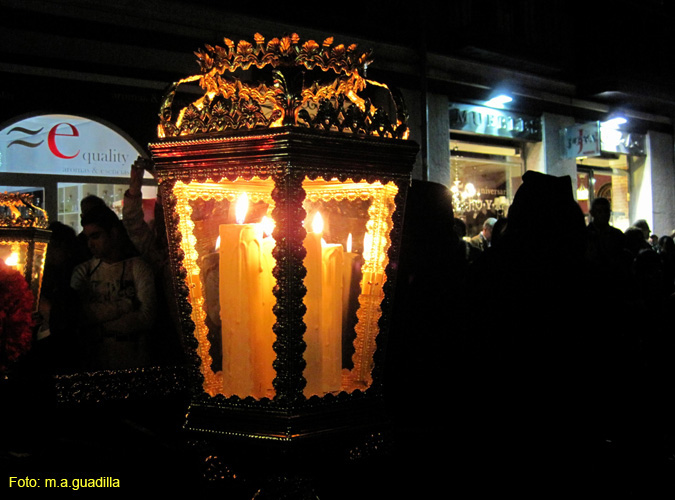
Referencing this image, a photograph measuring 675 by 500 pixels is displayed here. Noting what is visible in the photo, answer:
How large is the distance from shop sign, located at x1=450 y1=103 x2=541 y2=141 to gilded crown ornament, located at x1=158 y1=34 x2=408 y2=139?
9992 millimetres

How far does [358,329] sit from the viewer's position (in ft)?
5.40

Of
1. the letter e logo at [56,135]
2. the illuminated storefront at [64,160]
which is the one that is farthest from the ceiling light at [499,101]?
the letter e logo at [56,135]

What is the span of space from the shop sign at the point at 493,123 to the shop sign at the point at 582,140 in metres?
0.65

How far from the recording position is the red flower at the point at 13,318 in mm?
1541

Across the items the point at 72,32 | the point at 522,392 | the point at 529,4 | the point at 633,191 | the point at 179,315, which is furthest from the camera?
the point at 633,191

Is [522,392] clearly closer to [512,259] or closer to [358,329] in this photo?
[512,259]

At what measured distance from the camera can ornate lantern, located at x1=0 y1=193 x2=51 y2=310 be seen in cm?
235

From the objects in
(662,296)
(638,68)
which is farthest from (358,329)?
(638,68)

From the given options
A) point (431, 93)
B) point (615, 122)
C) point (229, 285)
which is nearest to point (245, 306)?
point (229, 285)

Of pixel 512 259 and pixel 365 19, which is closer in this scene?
pixel 512 259

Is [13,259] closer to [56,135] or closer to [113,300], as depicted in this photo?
[113,300]

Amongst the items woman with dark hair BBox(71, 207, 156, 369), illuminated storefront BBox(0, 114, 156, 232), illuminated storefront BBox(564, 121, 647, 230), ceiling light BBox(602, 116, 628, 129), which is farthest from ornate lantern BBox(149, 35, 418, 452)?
ceiling light BBox(602, 116, 628, 129)

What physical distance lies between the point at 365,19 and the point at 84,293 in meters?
7.85

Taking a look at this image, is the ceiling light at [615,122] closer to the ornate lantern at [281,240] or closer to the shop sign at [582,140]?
the shop sign at [582,140]
